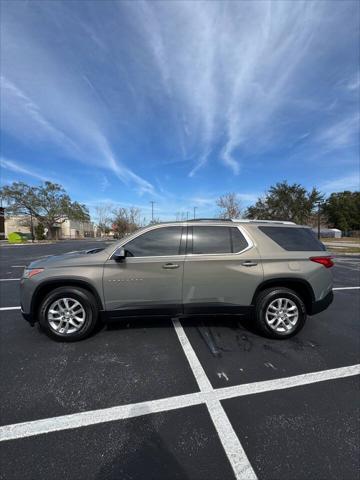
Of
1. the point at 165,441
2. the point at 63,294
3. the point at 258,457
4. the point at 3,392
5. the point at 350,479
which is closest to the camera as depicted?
the point at 350,479

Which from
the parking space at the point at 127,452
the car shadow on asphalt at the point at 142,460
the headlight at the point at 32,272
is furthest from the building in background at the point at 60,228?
the car shadow on asphalt at the point at 142,460

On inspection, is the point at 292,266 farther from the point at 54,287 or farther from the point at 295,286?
the point at 54,287

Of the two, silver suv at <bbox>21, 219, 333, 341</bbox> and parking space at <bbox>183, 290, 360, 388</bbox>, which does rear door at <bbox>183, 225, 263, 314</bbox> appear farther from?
parking space at <bbox>183, 290, 360, 388</bbox>

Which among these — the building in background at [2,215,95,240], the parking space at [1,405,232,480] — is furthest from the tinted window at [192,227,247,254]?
the building in background at [2,215,95,240]

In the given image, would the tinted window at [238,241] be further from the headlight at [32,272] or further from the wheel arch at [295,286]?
the headlight at [32,272]


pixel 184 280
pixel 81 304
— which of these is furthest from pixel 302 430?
pixel 81 304

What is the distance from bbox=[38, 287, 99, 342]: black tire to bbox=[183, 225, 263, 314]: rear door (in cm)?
139

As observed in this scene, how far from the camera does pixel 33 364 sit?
292 cm

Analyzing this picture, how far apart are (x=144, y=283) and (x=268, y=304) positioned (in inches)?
75.7

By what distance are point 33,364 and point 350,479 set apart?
330cm

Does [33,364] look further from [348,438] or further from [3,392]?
[348,438]

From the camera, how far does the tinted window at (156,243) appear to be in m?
3.52

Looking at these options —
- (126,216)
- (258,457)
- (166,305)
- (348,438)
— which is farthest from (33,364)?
(126,216)

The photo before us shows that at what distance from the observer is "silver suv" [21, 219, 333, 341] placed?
3.39 meters
